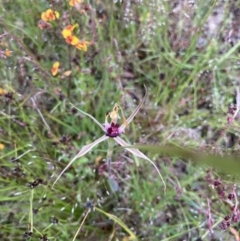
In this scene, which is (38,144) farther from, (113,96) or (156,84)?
(156,84)

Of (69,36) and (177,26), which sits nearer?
(69,36)

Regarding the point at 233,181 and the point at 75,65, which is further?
the point at 75,65

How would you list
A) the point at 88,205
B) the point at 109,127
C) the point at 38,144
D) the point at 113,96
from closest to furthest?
the point at 109,127 < the point at 88,205 < the point at 38,144 < the point at 113,96

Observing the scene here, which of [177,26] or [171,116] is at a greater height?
[177,26]

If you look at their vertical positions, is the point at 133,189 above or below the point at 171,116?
below

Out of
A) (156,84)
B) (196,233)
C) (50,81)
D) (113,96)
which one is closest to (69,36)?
(50,81)

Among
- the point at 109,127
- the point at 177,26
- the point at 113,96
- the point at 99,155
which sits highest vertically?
the point at 177,26

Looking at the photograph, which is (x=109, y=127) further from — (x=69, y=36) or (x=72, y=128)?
(x=72, y=128)

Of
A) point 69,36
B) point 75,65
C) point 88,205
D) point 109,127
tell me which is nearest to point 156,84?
point 75,65

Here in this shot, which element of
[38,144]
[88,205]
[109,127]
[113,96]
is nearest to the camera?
[109,127]
